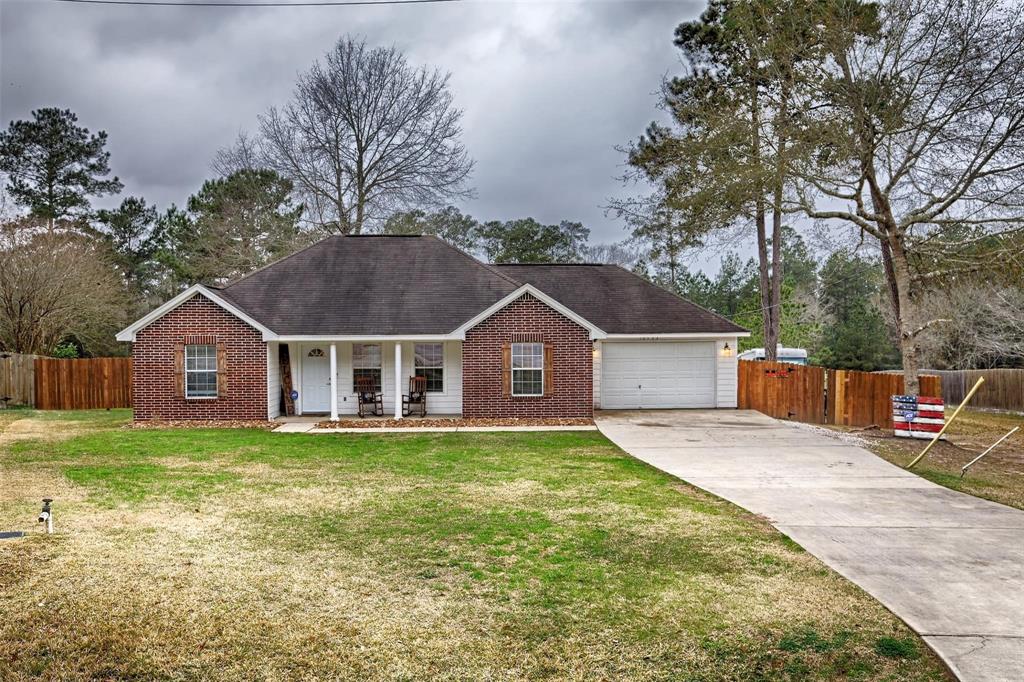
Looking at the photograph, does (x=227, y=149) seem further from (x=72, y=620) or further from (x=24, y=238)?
(x=72, y=620)

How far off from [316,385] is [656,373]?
392 inches

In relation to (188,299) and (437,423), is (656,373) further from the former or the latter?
(188,299)

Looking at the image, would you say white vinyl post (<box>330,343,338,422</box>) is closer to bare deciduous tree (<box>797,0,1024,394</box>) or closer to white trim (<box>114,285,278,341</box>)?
white trim (<box>114,285,278,341</box>)

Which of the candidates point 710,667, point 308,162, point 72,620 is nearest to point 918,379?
point 710,667

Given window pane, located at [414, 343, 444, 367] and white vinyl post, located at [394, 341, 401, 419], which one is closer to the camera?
white vinyl post, located at [394, 341, 401, 419]

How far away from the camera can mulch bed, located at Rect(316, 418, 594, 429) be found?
53.2 feet

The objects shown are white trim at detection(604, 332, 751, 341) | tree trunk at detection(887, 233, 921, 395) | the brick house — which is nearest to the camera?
tree trunk at detection(887, 233, 921, 395)

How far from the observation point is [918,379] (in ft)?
49.7

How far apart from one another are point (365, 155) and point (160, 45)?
10.9m

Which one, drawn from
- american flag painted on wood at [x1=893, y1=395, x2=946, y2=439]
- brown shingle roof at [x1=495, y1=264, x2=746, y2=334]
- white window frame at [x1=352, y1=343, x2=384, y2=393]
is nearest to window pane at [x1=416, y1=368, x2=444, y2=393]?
white window frame at [x1=352, y1=343, x2=384, y2=393]

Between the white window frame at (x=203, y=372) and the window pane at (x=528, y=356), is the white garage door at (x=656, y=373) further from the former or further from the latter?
the white window frame at (x=203, y=372)

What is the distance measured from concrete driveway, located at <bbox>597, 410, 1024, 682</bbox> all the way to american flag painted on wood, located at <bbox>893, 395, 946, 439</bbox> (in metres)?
1.66

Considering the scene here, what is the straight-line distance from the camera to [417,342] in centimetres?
1817

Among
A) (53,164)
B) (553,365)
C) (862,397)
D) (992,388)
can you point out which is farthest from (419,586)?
(53,164)
